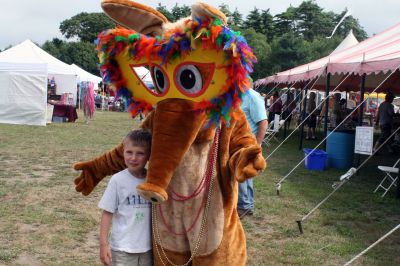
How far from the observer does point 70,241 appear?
454 centimetres

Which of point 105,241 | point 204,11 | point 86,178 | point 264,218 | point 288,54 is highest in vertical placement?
point 288,54

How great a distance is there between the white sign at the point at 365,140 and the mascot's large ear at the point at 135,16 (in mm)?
5531

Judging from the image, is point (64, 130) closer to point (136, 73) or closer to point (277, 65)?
point (136, 73)

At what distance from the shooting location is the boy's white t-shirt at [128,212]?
2.39m

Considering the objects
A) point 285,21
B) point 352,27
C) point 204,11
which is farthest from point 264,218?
point 352,27

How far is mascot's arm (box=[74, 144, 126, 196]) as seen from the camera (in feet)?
8.50

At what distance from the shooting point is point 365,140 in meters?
7.19

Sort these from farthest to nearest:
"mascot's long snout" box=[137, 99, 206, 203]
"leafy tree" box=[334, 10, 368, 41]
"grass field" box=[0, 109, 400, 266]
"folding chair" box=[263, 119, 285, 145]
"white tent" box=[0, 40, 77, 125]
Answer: "leafy tree" box=[334, 10, 368, 41], "white tent" box=[0, 40, 77, 125], "folding chair" box=[263, 119, 285, 145], "grass field" box=[0, 109, 400, 266], "mascot's long snout" box=[137, 99, 206, 203]

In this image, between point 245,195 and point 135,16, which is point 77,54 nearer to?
point 245,195

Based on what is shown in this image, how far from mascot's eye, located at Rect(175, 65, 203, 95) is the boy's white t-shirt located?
596 mm

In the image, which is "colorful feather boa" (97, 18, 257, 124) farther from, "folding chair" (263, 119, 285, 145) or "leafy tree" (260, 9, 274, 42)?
"leafy tree" (260, 9, 274, 42)

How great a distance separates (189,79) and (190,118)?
0.19 m

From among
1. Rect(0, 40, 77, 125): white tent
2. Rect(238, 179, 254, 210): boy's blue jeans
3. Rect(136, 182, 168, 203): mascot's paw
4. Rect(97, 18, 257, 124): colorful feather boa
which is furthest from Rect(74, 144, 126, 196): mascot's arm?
Rect(0, 40, 77, 125): white tent

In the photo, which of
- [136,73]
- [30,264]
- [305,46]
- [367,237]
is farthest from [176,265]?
[305,46]
